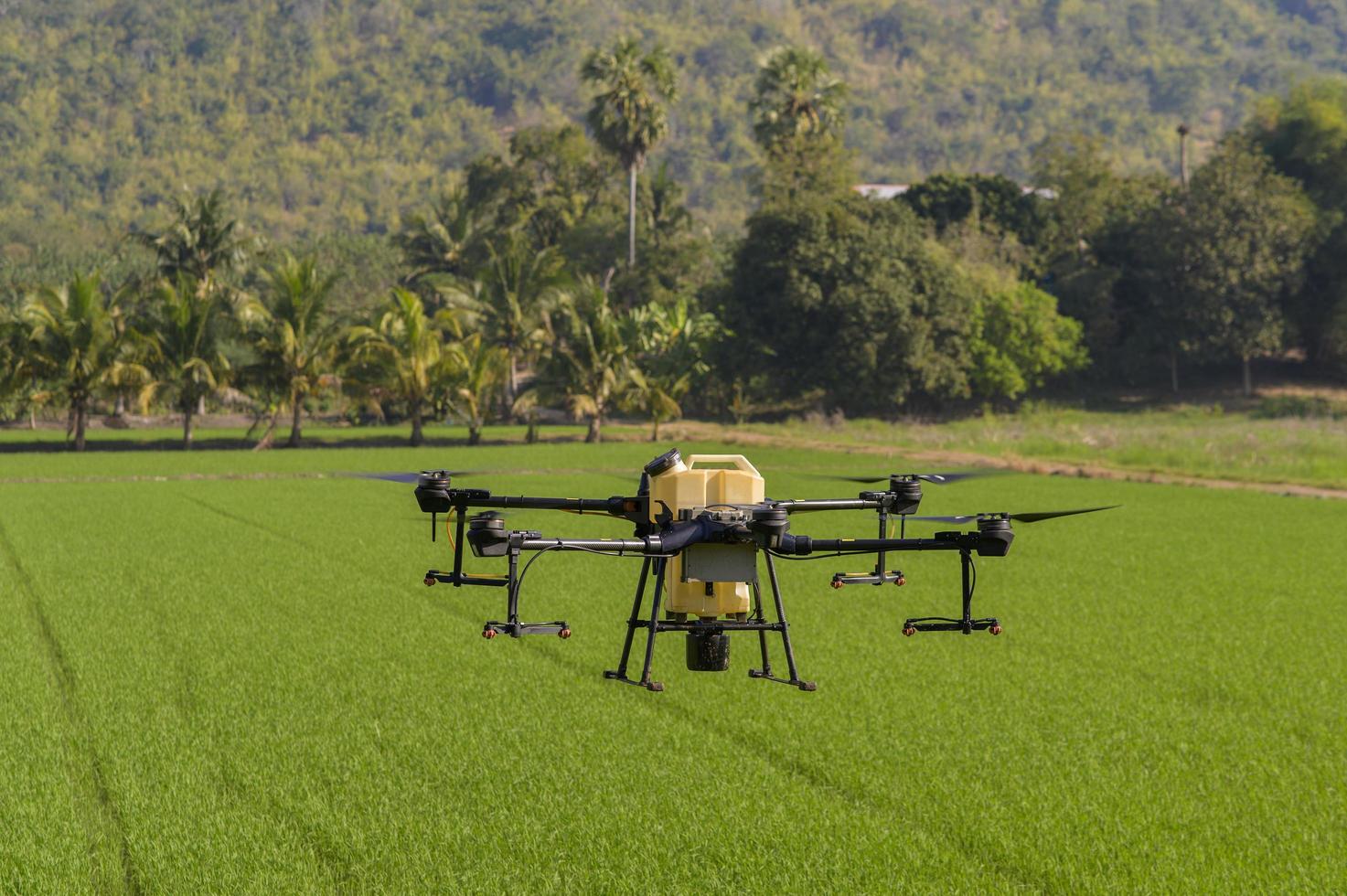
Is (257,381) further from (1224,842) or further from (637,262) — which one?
(1224,842)

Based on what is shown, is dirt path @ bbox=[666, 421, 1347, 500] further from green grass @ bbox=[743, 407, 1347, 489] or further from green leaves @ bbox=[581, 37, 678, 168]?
green leaves @ bbox=[581, 37, 678, 168]

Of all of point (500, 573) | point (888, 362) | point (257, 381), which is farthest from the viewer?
point (888, 362)

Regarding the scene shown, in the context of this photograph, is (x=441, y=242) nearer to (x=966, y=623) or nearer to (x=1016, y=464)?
(x=1016, y=464)

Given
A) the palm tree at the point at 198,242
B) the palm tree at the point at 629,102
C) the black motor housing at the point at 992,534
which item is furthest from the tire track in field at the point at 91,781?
the palm tree at the point at 629,102

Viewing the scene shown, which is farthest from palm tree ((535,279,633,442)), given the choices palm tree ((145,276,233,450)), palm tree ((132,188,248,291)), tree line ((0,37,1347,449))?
palm tree ((132,188,248,291))

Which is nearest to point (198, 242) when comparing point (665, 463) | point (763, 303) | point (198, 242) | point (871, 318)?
point (198, 242)

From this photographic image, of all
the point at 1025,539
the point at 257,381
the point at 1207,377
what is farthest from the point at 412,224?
the point at 1025,539
